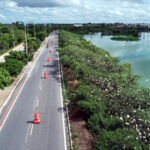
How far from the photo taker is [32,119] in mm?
14773

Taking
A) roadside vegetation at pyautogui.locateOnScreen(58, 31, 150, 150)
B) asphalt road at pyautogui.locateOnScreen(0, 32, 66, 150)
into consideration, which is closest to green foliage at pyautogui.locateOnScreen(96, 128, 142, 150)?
roadside vegetation at pyautogui.locateOnScreen(58, 31, 150, 150)

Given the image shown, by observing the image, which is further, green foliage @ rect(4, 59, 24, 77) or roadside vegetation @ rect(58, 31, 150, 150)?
green foliage @ rect(4, 59, 24, 77)

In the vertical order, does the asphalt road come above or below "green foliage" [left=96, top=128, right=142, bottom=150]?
below

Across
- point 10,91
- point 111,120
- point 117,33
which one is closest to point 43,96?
point 10,91

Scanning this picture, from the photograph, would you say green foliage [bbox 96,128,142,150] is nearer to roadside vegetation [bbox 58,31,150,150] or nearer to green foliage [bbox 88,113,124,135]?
roadside vegetation [bbox 58,31,150,150]

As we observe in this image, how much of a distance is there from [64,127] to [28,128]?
290cm

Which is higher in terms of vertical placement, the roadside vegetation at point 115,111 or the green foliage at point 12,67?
the green foliage at point 12,67

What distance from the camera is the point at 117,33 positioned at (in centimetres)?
12506

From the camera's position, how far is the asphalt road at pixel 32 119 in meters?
11.9

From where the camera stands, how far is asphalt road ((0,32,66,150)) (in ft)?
39.1

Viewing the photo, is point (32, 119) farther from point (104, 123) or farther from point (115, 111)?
point (115, 111)

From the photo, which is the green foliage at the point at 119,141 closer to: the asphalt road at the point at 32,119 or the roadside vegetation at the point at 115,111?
the roadside vegetation at the point at 115,111

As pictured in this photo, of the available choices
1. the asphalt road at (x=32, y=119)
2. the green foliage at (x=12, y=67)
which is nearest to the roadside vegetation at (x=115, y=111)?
the asphalt road at (x=32, y=119)

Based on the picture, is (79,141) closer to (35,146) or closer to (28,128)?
(35,146)
